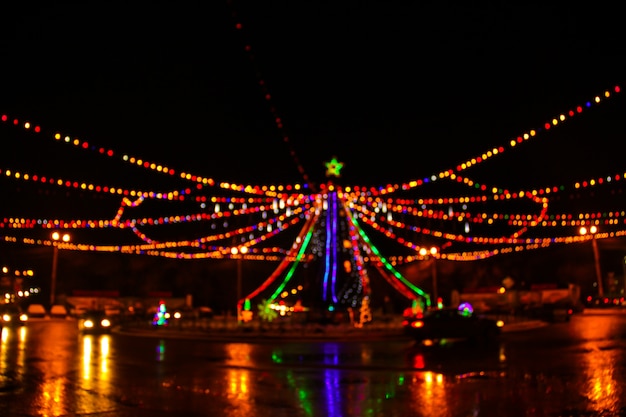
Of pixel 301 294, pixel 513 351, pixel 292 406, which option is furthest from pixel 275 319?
pixel 292 406

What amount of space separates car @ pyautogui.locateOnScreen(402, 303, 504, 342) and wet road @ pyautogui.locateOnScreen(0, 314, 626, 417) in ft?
4.74

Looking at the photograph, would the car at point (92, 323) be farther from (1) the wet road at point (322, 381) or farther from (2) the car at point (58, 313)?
(2) the car at point (58, 313)

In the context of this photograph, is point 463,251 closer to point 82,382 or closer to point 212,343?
point 212,343

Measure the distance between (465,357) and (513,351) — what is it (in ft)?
6.26

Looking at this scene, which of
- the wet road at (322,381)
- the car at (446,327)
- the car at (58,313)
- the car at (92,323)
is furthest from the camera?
the car at (58,313)

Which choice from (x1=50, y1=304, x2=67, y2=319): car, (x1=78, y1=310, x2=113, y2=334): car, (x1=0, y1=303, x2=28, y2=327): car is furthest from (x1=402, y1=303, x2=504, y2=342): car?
(x1=50, y1=304, x2=67, y2=319): car

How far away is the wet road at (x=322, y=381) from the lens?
891 centimetres

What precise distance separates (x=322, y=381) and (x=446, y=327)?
10.2 metres

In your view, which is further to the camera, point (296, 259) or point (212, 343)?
point (296, 259)

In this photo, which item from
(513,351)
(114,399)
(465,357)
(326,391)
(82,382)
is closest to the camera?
(114,399)

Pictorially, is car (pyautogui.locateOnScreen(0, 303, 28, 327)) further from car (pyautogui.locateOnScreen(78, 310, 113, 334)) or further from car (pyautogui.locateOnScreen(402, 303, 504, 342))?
car (pyautogui.locateOnScreen(402, 303, 504, 342))

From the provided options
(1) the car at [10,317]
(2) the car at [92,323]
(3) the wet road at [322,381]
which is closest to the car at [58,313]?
(1) the car at [10,317]

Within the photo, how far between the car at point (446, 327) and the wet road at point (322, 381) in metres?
1.44

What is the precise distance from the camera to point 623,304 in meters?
44.1
